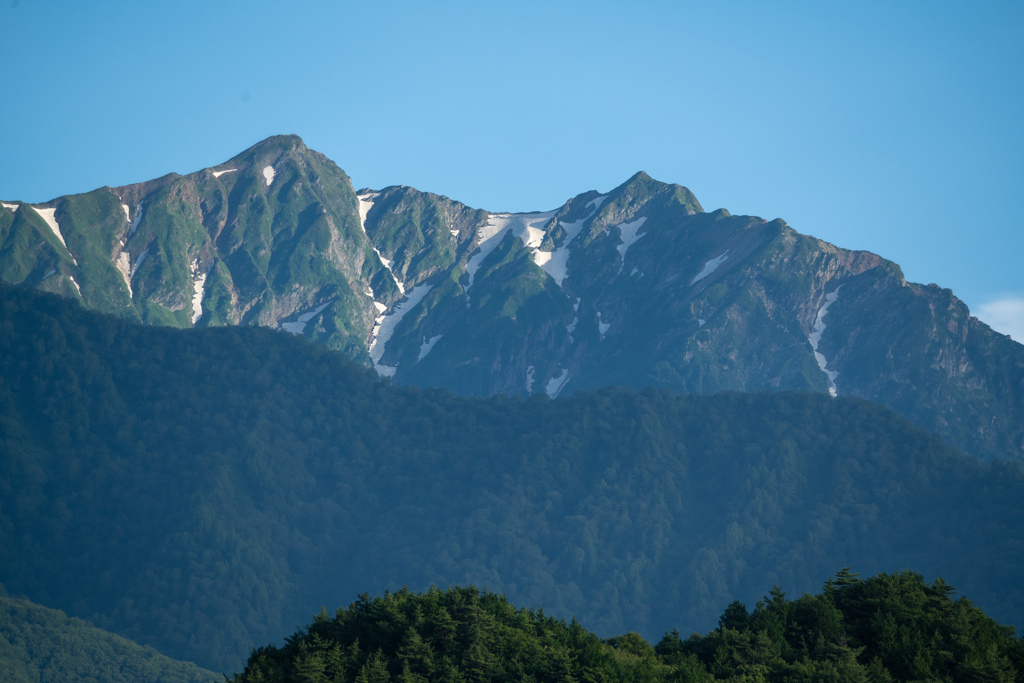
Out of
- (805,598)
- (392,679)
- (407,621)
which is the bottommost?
(392,679)

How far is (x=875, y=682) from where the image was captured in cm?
9294

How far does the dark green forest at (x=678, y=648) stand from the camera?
9344cm

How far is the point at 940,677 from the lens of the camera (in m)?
94.6

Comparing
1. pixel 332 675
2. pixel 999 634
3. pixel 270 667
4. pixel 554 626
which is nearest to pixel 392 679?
pixel 332 675

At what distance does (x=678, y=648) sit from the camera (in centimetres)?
11281

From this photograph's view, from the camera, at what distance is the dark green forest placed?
9344 centimetres

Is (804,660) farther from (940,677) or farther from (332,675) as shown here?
(332,675)

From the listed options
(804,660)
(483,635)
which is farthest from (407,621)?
(804,660)

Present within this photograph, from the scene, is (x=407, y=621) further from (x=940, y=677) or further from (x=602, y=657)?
(x=940, y=677)

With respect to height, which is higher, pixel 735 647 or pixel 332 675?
pixel 735 647

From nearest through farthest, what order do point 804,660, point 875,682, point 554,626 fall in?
point 875,682
point 804,660
point 554,626

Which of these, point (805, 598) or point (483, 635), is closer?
point (483, 635)

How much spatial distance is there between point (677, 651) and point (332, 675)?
34730 mm

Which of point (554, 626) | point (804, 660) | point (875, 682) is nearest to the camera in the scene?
point (875, 682)
